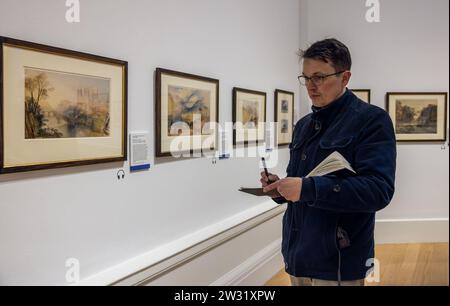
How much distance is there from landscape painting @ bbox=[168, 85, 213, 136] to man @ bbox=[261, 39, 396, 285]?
1.21 m

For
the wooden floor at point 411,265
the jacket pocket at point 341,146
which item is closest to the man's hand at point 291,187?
the jacket pocket at point 341,146

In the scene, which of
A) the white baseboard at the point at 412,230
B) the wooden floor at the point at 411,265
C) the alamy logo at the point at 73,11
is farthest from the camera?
the white baseboard at the point at 412,230

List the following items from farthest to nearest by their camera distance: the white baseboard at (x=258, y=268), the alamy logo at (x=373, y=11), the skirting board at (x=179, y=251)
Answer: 1. the alamy logo at (x=373, y=11)
2. the white baseboard at (x=258, y=268)
3. the skirting board at (x=179, y=251)

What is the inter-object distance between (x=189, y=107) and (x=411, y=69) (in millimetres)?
3683

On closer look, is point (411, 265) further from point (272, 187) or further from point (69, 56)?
point (69, 56)

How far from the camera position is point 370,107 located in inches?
63.7

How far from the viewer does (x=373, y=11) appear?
4.55 m

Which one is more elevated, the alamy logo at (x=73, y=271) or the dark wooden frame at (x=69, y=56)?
the dark wooden frame at (x=69, y=56)

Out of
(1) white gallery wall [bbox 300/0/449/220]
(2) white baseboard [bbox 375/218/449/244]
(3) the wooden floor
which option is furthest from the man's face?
(2) white baseboard [bbox 375/218/449/244]

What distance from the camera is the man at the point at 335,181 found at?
1.53m

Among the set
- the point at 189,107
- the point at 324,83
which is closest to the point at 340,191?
the point at 324,83

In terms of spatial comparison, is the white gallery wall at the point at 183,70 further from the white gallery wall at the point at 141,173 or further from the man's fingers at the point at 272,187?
the man's fingers at the point at 272,187

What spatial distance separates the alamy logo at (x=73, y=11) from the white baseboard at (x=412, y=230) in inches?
179

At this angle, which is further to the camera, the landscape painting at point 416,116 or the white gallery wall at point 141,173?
the landscape painting at point 416,116
